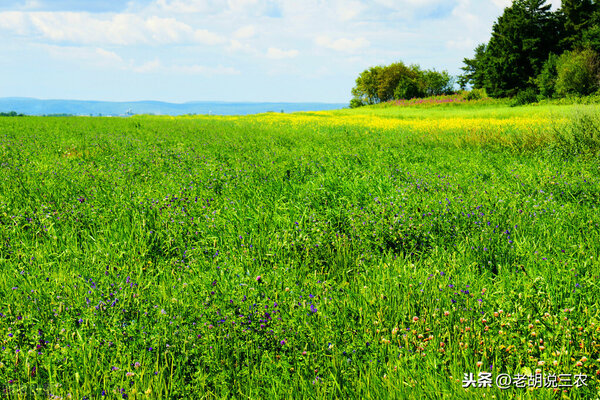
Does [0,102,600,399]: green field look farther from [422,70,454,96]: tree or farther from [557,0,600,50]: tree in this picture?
[422,70,454,96]: tree

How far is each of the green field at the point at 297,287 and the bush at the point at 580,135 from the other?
8.31ft

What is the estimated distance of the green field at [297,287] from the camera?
2.43 m

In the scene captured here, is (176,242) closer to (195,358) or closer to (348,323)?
(195,358)

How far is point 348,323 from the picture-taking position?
290 cm

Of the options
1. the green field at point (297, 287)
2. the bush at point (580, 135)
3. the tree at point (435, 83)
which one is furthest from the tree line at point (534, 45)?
the green field at point (297, 287)

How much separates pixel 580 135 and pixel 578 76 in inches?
1512

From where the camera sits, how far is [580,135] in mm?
8992

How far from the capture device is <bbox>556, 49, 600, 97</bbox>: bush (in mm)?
38906

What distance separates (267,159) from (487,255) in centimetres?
583

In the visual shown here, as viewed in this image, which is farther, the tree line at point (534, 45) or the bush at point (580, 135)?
the tree line at point (534, 45)

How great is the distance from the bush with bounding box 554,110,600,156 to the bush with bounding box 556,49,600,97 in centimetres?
3739

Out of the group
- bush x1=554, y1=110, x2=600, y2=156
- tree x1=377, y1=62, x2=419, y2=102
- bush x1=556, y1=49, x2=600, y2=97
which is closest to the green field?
bush x1=554, y1=110, x2=600, y2=156

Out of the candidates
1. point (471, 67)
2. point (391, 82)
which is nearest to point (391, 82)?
point (391, 82)

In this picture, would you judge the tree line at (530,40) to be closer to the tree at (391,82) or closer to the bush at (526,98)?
the bush at (526,98)
